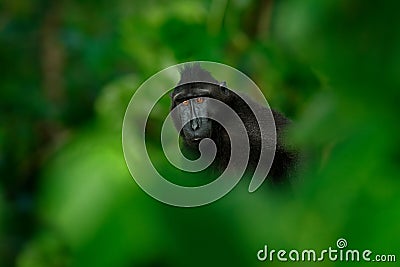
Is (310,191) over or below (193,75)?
below

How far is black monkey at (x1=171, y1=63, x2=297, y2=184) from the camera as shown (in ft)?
0.69

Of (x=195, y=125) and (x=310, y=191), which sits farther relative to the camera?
(x=195, y=125)

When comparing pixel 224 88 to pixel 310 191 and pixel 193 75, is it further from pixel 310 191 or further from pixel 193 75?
pixel 310 191

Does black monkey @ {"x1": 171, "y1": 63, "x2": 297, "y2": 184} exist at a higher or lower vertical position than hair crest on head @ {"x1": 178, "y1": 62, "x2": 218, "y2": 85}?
lower

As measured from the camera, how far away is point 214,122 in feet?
0.78

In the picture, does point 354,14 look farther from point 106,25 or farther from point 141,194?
point 106,25

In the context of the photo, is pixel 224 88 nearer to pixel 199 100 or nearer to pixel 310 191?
pixel 199 100

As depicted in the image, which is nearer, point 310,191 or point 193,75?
point 310,191

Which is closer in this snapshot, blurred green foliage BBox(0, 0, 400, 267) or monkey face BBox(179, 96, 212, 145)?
blurred green foliage BBox(0, 0, 400, 267)

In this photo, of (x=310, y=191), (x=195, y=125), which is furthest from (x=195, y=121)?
(x=310, y=191)

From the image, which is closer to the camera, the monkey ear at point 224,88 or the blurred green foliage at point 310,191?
Answer: the blurred green foliage at point 310,191

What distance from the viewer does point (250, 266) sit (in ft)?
0.49

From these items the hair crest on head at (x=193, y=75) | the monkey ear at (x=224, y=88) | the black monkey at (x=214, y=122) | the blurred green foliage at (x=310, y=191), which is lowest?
the blurred green foliage at (x=310, y=191)

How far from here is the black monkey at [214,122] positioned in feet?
0.69
